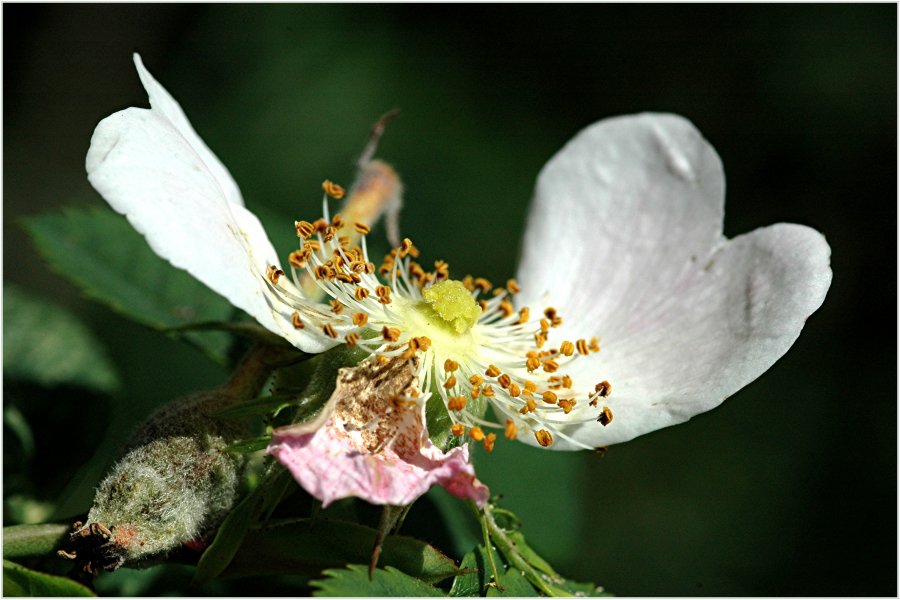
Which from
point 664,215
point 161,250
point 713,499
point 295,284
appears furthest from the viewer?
point 713,499

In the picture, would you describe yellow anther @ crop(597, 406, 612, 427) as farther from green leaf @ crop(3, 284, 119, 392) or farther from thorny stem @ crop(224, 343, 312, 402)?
green leaf @ crop(3, 284, 119, 392)

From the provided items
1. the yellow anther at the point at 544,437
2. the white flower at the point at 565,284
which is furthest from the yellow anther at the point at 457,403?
the yellow anther at the point at 544,437

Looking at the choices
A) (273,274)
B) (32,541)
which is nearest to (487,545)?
(273,274)

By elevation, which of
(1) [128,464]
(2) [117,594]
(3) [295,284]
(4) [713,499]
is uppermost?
(3) [295,284]

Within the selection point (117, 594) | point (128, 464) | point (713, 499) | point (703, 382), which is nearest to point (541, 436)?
point (703, 382)

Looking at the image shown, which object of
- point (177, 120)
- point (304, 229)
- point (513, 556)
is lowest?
point (513, 556)

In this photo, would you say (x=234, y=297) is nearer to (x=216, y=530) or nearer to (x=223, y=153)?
(x=216, y=530)

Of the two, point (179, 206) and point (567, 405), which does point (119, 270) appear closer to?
point (179, 206)
